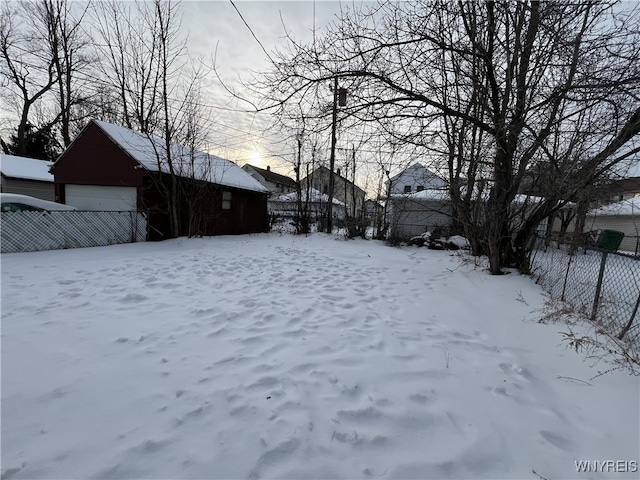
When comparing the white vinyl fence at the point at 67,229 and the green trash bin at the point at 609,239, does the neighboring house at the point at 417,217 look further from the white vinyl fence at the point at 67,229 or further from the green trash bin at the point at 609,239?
the white vinyl fence at the point at 67,229

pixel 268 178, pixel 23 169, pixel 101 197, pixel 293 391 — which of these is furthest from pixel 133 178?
pixel 268 178

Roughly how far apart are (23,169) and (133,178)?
1383 centimetres

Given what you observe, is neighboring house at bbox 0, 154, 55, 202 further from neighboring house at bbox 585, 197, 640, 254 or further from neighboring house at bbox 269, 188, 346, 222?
neighboring house at bbox 585, 197, 640, 254

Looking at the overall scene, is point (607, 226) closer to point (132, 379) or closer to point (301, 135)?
point (301, 135)

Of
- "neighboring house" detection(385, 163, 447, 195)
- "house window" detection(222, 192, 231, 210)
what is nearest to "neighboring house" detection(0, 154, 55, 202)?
"house window" detection(222, 192, 231, 210)

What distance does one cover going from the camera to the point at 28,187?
17812mm

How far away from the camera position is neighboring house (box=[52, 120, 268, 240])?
1016cm

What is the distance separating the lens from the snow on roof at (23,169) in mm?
16766

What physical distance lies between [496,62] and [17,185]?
2485cm

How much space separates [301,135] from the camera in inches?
213

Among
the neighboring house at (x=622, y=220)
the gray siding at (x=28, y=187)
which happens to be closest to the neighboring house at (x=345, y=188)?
the neighboring house at (x=622, y=220)

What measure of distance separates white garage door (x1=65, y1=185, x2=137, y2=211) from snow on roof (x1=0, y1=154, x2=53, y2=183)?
7.74m

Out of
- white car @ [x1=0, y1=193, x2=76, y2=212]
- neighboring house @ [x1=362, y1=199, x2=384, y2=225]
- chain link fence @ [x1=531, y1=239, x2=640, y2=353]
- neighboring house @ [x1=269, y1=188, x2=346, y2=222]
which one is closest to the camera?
chain link fence @ [x1=531, y1=239, x2=640, y2=353]

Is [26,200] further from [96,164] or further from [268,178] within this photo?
[268,178]
